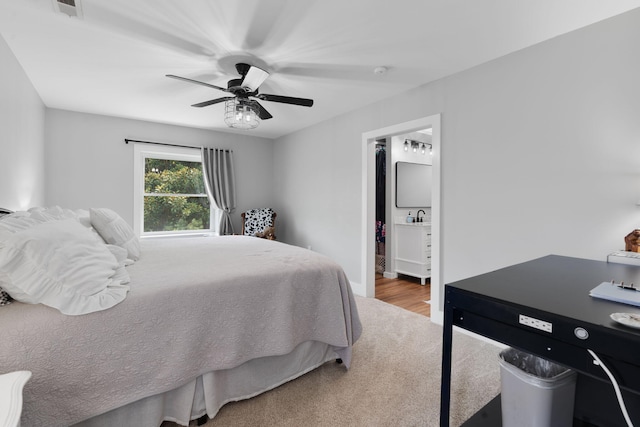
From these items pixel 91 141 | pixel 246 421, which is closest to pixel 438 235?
pixel 246 421

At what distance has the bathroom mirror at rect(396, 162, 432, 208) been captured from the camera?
16.0ft

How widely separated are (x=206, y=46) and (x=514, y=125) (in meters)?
2.51

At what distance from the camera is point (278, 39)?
2199 mm

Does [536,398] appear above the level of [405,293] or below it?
above

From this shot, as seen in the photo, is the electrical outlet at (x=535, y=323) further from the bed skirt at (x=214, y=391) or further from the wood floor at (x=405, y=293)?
the wood floor at (x=405, y=293)

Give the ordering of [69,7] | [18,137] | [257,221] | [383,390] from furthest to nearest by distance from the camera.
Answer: [257,221]
[18,137]
[383,390]
[69,7]

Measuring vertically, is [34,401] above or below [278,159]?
below

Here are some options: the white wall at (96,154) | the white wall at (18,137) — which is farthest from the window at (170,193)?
the white wall at (18,137)

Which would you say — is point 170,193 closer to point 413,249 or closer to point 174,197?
point 174,197

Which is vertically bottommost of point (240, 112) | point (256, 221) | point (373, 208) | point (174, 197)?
point (256, 221)

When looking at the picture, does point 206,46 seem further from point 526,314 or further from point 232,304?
point 526,314

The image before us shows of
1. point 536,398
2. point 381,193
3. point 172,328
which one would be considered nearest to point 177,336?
point 172,328

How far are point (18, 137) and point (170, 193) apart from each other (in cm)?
218

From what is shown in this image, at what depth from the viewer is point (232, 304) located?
5.54 ft
